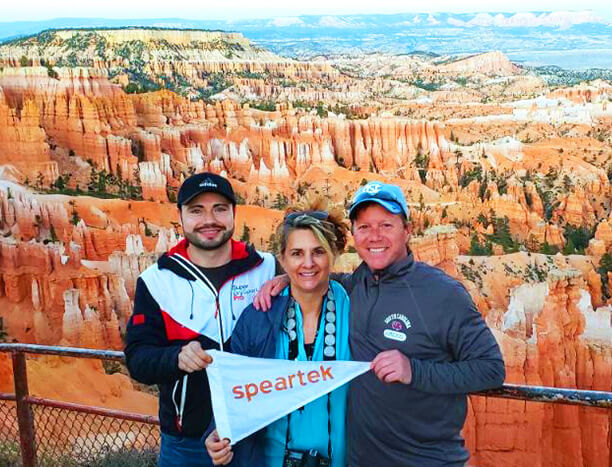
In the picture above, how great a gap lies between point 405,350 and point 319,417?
1.51 feet

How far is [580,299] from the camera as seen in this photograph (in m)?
14.8

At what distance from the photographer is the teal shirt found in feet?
8.18

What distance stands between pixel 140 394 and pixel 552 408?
266 inches

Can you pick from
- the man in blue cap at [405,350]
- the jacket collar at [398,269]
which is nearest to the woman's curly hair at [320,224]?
the man in blue cap at [405,350]

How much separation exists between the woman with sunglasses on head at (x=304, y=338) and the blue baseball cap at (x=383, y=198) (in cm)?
17

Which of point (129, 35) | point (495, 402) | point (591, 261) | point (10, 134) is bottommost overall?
point (591, 261)

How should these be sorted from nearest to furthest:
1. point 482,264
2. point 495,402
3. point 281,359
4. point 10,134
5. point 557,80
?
1. point 281,359
2. point 495,402
3. point 482,264
4. point 10,134
5. point 557,80

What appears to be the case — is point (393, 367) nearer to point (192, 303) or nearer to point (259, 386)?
point (259, 386)

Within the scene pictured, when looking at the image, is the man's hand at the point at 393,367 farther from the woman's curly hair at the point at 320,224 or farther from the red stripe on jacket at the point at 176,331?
the red stripe on jacket at the point at 176,331

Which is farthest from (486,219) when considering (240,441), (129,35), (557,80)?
(557,80)

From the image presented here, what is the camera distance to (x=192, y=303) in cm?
275

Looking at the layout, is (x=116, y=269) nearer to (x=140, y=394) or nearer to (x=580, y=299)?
(x=140, y=394)

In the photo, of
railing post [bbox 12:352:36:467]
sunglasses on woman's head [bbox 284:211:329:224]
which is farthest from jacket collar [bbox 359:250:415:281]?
railing post [bbox 12:352:36:467]

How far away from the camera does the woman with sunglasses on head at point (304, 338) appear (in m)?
2.50
